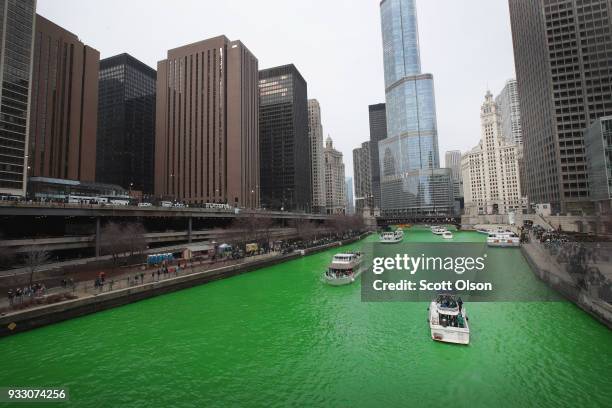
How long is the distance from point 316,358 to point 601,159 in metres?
108

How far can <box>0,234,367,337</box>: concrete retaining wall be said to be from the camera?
2419 centimetres

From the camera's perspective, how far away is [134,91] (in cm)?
19925

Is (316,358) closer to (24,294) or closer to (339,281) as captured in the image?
(339,281)

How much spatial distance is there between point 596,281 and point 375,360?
23088 mm

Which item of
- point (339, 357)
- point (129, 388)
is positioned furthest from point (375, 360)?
point (129, 388)

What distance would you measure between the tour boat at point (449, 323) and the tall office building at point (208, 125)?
135 meters

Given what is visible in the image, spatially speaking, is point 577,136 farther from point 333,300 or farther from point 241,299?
point 241,299

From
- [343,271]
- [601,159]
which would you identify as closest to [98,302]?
[343,271]

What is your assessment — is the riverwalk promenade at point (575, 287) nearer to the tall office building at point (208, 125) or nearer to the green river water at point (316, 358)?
the green river water at point (316, 358)

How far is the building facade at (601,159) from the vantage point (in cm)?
8450

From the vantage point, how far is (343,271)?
44.8m

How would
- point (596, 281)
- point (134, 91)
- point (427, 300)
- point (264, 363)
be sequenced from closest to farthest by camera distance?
point (264, 363), point (596, 281), point (427, 300), point (134, 91)

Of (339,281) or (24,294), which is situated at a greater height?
(24,294)

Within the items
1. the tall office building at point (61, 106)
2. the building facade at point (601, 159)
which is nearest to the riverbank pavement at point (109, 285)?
the building facade at point (601, 159)
